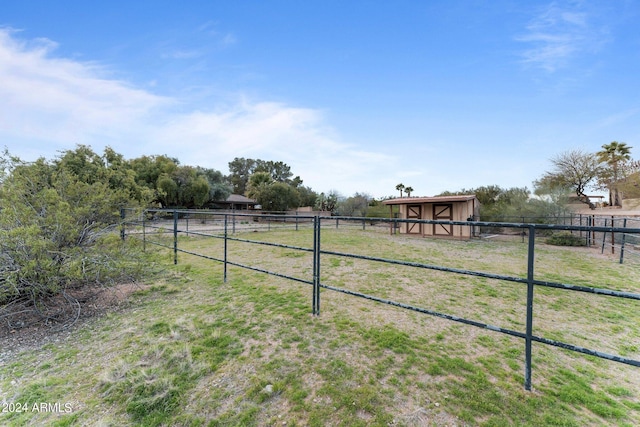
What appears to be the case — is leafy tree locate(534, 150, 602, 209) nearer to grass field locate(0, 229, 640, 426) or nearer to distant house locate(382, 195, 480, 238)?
distant house locate(382, 195, 480, 238)

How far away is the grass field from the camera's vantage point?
1.48 m

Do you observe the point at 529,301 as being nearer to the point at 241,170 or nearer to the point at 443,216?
the point at 443,216

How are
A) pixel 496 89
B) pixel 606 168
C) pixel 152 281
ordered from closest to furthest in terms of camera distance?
pixel 152 281 < pixel 496 89 < pixel 606 168

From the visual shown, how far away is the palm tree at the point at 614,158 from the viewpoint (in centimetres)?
1747

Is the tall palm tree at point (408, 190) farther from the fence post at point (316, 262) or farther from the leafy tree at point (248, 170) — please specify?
the fence post at point (316, 262)

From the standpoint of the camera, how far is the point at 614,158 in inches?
693

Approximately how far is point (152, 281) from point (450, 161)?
56.4ft


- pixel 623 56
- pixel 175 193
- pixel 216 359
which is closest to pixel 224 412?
pixel 216 359

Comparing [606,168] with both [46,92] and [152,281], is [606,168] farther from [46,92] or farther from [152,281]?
[46,92]

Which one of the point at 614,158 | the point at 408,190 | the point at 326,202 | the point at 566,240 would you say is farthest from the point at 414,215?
the point at 408,190

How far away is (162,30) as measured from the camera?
6781mm

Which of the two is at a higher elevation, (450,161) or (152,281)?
(450,161)

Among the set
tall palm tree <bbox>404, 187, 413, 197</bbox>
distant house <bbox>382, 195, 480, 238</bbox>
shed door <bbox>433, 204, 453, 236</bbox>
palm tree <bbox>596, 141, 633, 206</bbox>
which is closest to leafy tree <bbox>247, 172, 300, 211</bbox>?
tall palm tree <bbox>404, 187, 413, 197</bbox>

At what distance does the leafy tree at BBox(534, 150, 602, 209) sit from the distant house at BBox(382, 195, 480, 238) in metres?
10.8
